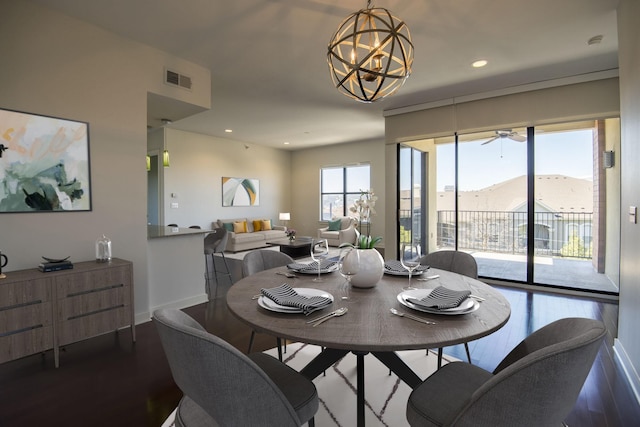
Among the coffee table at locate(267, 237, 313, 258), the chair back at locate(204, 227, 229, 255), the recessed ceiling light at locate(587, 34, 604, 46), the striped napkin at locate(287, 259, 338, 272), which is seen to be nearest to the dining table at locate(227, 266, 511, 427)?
the striped napkin at locate(287, 259, 338, 272)

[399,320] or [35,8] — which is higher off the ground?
[35,8]

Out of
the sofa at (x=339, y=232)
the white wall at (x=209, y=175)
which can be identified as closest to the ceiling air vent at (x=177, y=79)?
the white wall at (x=209, y=175)

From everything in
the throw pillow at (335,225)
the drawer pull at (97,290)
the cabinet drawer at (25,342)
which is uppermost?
the throw pillow at (335,225)

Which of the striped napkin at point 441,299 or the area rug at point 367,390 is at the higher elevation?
the striped napkin at point 441,299

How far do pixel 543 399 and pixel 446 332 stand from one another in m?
0.30

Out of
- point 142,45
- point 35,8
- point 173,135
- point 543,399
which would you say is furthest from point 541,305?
point 173,135

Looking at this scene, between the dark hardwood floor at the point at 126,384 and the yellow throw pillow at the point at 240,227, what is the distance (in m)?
4.58

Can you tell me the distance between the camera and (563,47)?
10.7 ft

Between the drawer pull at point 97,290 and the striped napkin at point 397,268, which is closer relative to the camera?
the striped napkin at point 397,268

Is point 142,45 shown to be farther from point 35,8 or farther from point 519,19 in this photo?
point 519,19

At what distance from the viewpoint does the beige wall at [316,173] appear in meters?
8.27

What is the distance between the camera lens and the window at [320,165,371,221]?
28.7 ft

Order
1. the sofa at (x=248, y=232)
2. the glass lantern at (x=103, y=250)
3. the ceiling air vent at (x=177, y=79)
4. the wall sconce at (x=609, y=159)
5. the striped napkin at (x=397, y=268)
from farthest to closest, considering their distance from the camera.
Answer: the sofa at (x=248, y=232)
the wall sconce at (x=609, y=159)
the ceiling air vent at (x=177, y=79)
the glass lantern at (x=103, y=250)
the striped napkin at (x=397, y=268)

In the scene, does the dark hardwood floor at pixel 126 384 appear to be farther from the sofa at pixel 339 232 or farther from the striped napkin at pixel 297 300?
the sofa at pixel 339 232
